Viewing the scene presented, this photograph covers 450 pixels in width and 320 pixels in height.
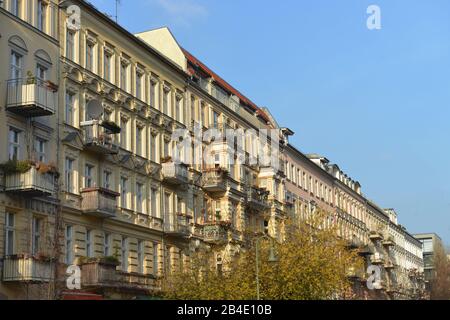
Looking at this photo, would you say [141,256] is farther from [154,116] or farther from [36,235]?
[36,235]

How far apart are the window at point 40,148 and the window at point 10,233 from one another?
322 cm

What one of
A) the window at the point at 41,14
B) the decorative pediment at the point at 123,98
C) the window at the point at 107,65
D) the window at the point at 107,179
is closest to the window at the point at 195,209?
the decorative pediment at the point at 123,98

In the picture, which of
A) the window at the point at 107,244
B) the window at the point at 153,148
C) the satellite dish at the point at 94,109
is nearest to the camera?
the satellite dish at the point at 94,109

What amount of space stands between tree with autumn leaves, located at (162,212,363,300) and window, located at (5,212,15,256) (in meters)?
9.36

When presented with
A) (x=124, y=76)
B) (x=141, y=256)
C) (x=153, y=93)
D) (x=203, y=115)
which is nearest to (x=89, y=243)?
(x=141, y=256)

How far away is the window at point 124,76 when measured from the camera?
4312cm

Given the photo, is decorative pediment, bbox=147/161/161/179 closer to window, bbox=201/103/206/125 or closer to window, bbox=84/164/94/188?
window, bbox=84/164/94/188

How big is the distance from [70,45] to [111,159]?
6.60m

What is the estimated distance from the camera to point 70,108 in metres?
37.5

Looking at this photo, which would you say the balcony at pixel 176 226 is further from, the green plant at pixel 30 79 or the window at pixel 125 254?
the green plant at pixel 30 79

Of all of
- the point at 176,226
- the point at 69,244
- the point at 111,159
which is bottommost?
the point at 69,244

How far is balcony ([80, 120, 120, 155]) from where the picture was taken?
3788 centimetres

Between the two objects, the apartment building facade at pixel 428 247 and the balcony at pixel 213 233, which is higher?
the apartment building facade at pixel 428 247
